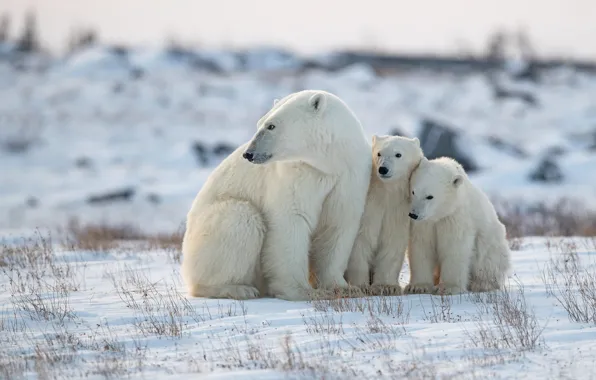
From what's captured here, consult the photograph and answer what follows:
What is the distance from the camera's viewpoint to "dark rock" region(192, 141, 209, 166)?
68.5 feet

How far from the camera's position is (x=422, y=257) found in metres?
6.49

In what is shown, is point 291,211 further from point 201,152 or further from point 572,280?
point 201,152

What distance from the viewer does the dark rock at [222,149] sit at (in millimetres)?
21458

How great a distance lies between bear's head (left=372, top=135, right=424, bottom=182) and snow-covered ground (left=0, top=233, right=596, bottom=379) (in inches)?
34.5

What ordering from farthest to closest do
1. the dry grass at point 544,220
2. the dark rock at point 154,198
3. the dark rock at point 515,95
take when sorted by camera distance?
the dark rock at point 515,95 → the dark rock at point 154,198 → the dry grass at point 544,220

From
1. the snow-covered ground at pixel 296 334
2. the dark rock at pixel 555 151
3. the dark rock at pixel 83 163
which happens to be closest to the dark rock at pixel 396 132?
the dark rock at pixel 555 151

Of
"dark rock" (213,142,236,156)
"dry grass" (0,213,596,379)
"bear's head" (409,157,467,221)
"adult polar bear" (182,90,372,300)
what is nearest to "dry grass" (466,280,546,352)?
"dry grass" (0,213,596,379)

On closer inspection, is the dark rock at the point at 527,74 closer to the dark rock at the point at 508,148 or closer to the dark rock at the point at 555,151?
the dark rock at the point at 555,151

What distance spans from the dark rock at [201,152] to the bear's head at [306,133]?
14.5 m

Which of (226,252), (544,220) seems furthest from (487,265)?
(544,220)

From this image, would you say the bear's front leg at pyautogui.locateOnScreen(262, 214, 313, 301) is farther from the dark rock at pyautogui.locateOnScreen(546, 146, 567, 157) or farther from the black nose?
the dark rock at pyautogui.locateOnScreen(546, 146, 567, 157)

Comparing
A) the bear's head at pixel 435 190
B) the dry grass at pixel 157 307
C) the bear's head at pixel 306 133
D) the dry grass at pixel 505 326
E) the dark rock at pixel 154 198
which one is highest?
the bear's head at pixel 306 133

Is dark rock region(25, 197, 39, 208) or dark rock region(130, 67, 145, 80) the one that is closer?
dark rock region(25, 197, 39, 208)

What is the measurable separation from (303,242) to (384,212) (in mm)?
646
